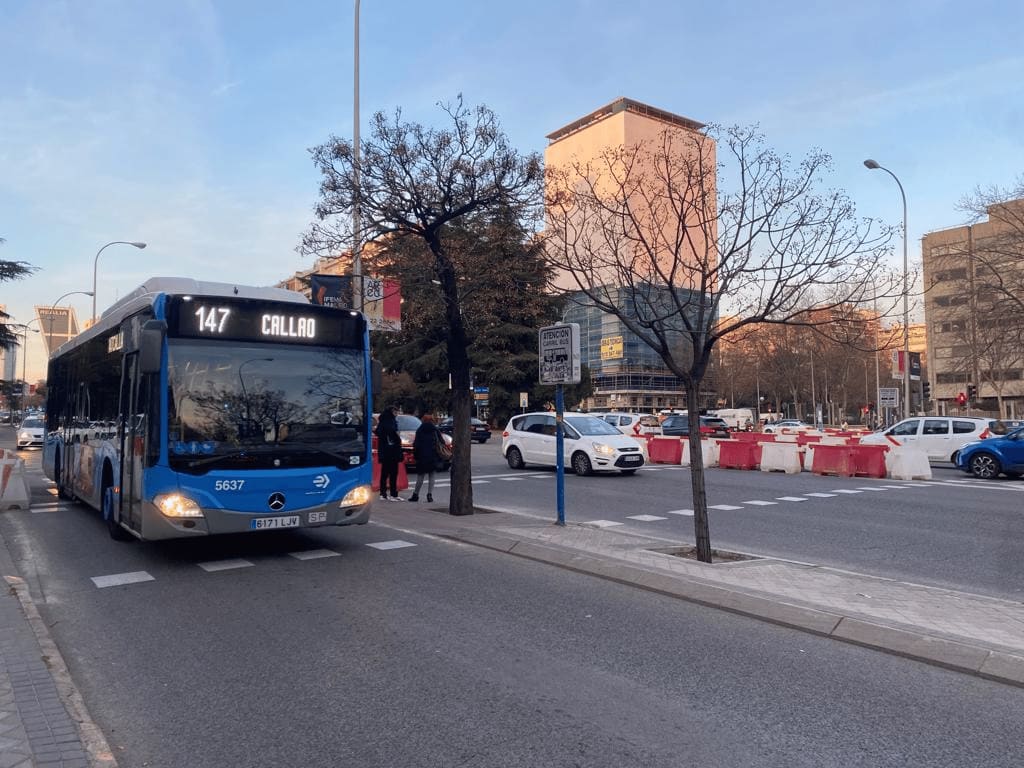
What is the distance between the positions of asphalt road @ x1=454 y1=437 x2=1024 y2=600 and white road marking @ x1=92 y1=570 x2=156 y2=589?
22.0 ft

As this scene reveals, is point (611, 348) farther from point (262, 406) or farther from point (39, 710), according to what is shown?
point (39, 710)

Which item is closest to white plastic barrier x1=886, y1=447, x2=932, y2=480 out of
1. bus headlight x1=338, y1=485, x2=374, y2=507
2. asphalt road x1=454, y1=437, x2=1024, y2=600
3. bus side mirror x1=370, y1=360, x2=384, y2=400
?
asphalt road x1=454, y1=437, x2=1024, y2=600

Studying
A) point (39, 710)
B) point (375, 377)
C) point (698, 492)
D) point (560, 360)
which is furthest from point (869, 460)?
point (39, 710)

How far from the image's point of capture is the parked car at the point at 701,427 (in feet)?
128

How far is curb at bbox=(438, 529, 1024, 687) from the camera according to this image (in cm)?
574

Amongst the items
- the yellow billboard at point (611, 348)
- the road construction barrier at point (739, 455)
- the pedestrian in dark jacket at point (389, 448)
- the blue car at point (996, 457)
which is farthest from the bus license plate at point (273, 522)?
the yellow billboard at point (611, 348)

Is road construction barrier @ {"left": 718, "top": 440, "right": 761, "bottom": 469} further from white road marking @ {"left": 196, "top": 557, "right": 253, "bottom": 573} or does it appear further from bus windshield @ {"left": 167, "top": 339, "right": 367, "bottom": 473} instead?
white road marking @ {"left": 196, "top": 557, "right": 253, "bottom": 573}

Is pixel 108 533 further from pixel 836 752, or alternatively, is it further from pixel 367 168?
pixel 836 752

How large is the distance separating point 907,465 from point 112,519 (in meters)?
18.6

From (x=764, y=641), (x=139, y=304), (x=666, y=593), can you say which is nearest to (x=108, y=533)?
(x=139, y=304)

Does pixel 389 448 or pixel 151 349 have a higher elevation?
pixel 151 349

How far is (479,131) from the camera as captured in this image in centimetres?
1345

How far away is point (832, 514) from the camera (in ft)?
47.8

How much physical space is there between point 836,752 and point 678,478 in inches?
682
